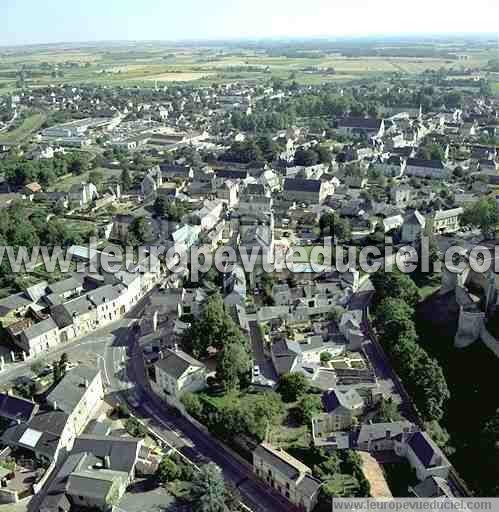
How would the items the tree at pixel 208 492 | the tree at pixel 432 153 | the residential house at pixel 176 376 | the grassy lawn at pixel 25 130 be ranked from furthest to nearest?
the grassy lawn at pixel 25 130 → the tree at pixel 432 153 → the residential house at pixel 176 376 → the tree at pixel 208 492

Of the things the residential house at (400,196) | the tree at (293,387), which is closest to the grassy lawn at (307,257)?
the residential house at (400,196)

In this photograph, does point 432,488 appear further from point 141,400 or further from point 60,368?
point 60,368

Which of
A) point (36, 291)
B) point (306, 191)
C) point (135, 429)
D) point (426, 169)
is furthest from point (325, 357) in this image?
point (426, 169)

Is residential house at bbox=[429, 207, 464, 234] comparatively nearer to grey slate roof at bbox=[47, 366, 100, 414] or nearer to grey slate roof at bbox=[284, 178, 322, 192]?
grey slate roof at bbox=[284, 178, 322, 192]

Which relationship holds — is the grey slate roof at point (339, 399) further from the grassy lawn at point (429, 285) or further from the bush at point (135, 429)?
the grassy lawn at point (429, 285)

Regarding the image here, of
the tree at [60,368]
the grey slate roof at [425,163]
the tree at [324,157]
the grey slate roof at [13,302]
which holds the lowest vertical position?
the tree at [60,368]

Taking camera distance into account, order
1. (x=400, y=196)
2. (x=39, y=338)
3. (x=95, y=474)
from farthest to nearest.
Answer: (x=400, y=196), (x=39, y=338), (x=95, y=474)

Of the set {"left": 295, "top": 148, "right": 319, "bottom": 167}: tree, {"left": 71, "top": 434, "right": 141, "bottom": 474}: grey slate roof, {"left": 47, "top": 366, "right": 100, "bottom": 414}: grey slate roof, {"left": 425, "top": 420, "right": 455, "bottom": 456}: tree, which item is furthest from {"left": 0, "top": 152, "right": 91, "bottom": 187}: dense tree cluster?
{"left": 425, "top": 420, "right": 455, "bottom": 456}: tree

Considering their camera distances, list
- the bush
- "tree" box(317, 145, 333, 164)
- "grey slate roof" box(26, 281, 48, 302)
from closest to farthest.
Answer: the bush → "grey slate roof" box(26, 281, 48, 302) → "tree" box(317, 145, 333, 164)
